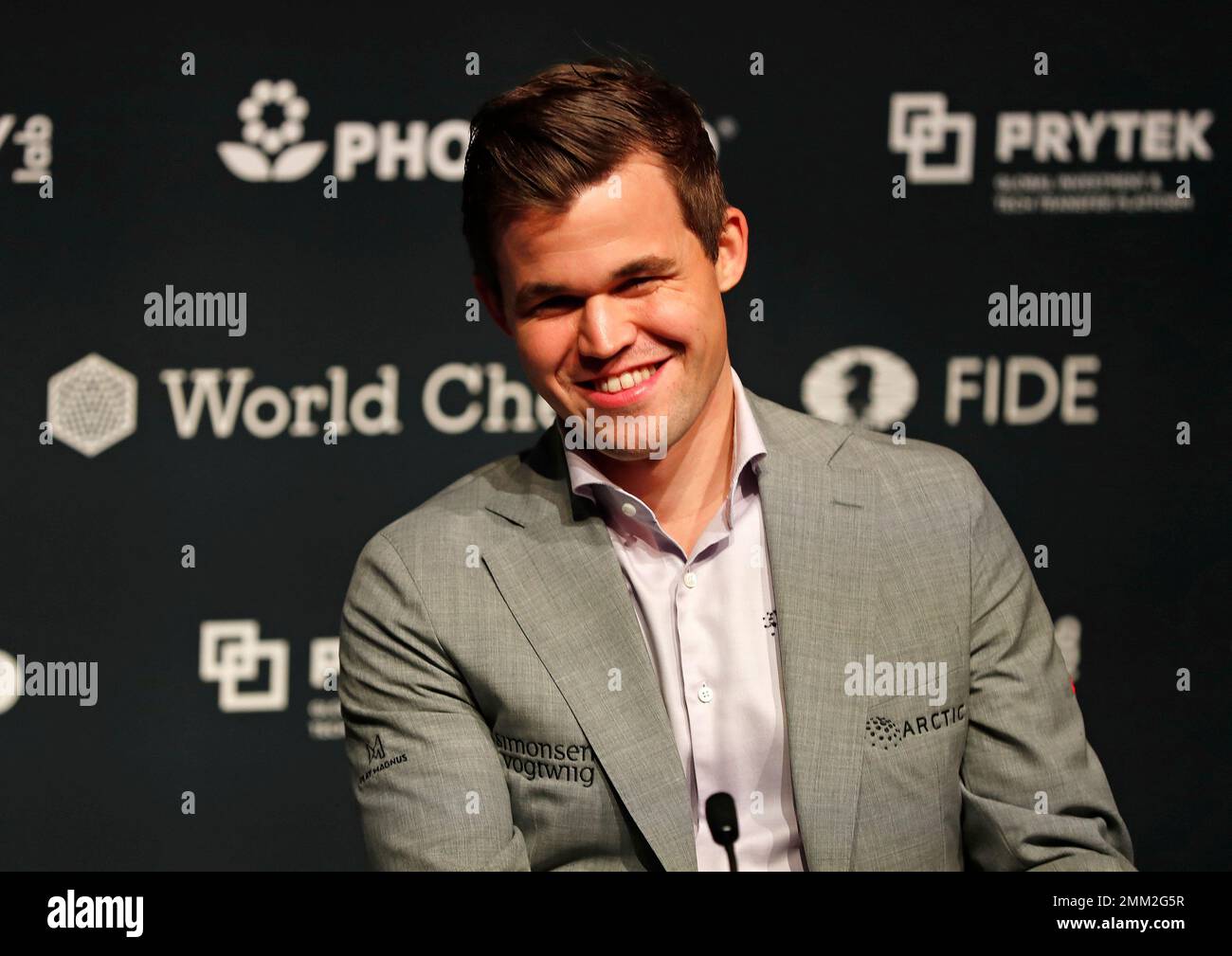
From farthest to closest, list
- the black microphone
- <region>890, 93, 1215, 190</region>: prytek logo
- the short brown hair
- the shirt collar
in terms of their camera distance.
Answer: <region>890, 93, 1215, 190</region>: prytek logo, the shirt collar, the short brown hair, the black microphone

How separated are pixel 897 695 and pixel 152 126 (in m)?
2.23

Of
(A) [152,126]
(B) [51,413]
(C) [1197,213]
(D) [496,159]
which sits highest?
(A) [152,126]

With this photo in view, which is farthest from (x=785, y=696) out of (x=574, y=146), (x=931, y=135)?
(x=931, y=135)

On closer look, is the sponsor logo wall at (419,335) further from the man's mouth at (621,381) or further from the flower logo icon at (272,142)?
the man's mouth at (621,381)

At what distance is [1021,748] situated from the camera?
5.88 ft

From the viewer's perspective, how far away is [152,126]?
306 centimetres

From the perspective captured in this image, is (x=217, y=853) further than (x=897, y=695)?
Yes

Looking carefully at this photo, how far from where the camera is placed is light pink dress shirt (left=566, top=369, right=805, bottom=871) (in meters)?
1.79

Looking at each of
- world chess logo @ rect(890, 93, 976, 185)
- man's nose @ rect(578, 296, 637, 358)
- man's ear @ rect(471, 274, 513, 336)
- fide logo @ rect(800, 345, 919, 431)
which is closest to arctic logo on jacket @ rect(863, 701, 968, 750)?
man's nose @ rect(578, 296, 637, 358)

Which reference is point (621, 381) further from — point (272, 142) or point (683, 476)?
point (272, 142)

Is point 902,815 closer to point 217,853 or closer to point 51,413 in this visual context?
point 217,853

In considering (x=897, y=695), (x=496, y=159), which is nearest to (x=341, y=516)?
(x=496, y=159)

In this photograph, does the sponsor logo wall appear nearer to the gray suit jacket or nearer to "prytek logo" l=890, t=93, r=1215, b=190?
"prytek logo" l=890, t=93, r=1215, b=190

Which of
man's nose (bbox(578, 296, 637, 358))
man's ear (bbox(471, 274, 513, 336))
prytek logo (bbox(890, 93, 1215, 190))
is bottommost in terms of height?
man's nose (bbox(578, 296, 637, 358))
